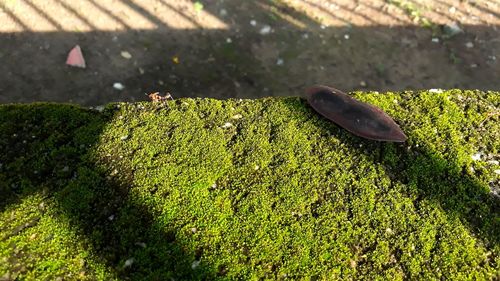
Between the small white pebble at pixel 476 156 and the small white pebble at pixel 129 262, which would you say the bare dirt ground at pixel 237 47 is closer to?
the small white pebble at pixel 476 156

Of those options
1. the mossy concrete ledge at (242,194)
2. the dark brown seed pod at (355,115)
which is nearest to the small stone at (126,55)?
the mossy concrete ledge at (242,194)

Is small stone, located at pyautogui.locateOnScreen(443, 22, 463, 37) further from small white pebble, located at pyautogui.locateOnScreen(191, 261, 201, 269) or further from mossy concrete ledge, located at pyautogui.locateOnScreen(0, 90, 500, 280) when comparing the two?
small white pebble, located at pyautogui.locateOnScreen(191, 261, 201, 269)

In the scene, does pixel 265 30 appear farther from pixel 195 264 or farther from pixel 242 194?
pixel 195 264

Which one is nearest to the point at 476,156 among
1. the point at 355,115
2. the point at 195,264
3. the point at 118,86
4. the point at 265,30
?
the point at 355,115

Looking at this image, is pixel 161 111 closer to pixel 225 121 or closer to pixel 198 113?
pixel 198 113

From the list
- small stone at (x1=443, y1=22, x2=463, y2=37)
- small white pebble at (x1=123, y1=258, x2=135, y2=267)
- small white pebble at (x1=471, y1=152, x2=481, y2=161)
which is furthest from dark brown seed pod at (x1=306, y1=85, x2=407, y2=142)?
small stone at (x1=443, y1=22, x2=463, y2=37)
